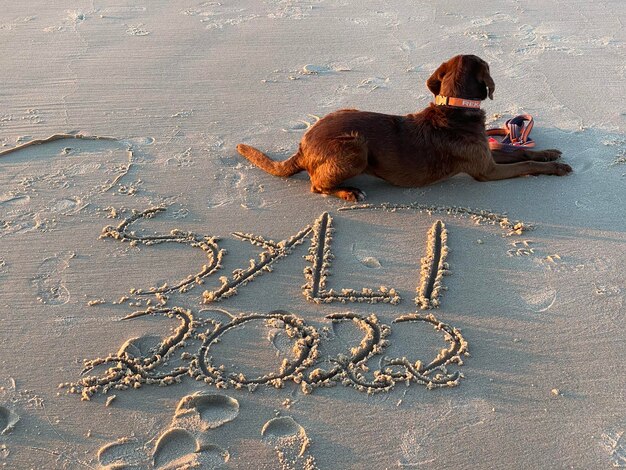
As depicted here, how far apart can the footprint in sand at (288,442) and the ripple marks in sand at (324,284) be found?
0.91 meters

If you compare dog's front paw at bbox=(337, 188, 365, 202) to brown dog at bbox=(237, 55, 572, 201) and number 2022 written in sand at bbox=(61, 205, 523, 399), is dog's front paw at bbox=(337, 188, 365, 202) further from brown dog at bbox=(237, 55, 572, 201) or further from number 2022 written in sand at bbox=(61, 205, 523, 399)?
number 2022 written in sand at bbox=(61, 205, 523, 399)

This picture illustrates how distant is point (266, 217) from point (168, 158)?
1239 millimetres

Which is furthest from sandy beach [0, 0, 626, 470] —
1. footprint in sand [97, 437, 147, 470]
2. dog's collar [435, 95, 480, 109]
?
dog's collar [435, 95, 480, 109]

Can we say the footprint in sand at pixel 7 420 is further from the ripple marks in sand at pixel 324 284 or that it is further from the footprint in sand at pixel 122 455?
the ripple marks in sand at pixel 324 284

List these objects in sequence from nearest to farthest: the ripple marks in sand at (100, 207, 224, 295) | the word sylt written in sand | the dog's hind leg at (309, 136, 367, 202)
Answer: the word sylt written in sand → the ripple marks in sand at (100, 207, 224, 295) → the dog's hind leg at (309, 136, 367, 202)

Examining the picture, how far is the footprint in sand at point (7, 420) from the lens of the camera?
3019mm

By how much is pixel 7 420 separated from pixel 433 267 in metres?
2.46

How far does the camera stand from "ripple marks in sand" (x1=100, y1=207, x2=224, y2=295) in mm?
3952

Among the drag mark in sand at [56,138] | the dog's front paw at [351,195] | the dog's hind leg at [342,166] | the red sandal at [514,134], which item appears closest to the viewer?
the dog's hind leg at [342,166]

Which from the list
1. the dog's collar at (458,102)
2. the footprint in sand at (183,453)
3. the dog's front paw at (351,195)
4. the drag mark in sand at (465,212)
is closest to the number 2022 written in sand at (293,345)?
the footprint in sand at (183,453)

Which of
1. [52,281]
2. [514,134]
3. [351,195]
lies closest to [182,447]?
[52,281]

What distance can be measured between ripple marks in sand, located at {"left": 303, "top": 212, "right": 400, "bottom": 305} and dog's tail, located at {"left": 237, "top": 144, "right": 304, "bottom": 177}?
0.72m

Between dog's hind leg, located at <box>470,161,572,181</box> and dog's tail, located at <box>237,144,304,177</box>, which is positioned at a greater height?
dog's tail, located at <box>237,144,304,177</box>

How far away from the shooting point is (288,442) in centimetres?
296
